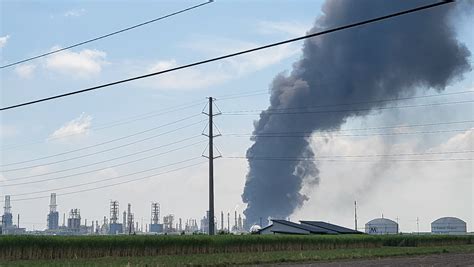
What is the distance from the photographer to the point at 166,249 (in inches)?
2138

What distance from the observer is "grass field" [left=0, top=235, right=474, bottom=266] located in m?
43.4

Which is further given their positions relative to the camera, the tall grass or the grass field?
the tall grass

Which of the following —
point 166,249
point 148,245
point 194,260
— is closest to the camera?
point 194,260

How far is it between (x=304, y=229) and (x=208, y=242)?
41.3m

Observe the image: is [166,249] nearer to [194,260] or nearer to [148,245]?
[148,245]

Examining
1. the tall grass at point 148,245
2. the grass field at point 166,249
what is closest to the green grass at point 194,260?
the grass field at point 166,249

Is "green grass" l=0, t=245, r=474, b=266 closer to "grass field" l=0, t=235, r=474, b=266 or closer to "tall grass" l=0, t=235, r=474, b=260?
"grass field" l=0, t=235, r=474, b=266

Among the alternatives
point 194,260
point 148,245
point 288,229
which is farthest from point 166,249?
point 288,229

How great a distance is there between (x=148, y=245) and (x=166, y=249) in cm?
226

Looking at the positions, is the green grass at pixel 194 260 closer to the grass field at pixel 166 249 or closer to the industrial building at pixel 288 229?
the grass field at pixel 166 249

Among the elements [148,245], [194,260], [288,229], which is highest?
[288,229]

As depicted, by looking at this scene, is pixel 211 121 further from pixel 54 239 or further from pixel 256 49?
pixel 256 49

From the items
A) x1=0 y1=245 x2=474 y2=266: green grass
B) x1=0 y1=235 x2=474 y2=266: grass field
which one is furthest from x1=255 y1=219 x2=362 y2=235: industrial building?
x1=0 y1=245 x2=474 y2=266: green grass

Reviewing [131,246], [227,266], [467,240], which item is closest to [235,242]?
[131,246]
